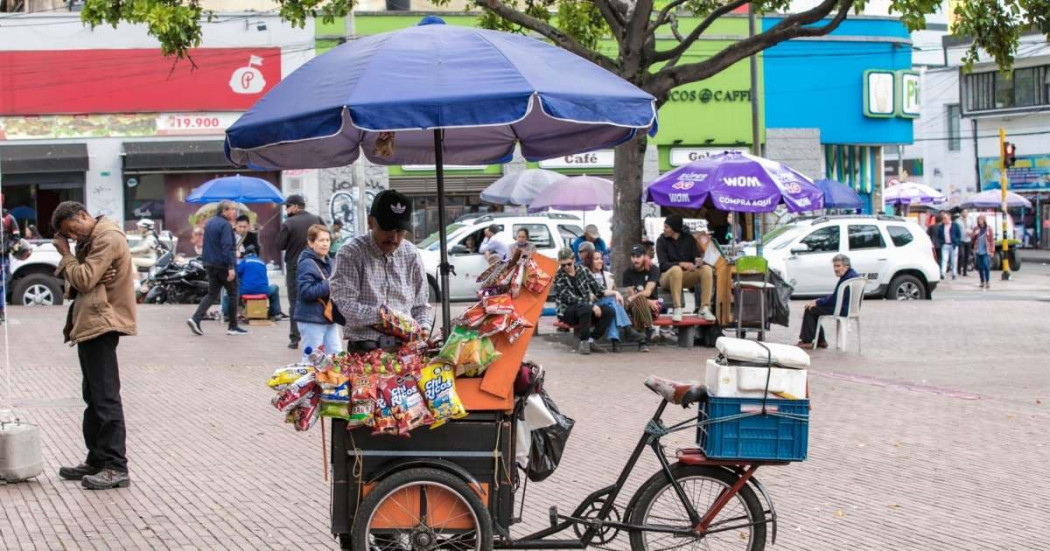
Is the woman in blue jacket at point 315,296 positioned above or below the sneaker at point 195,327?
above

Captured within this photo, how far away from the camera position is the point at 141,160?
97.8ft

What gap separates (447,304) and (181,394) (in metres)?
6.21

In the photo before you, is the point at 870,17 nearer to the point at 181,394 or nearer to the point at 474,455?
the point at 181,394

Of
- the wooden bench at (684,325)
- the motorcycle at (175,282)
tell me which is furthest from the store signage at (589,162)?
the wooden bench at (684,325)

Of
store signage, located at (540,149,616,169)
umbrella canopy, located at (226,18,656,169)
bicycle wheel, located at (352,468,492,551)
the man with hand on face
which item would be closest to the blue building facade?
store signage, located at (540,149,616,169)

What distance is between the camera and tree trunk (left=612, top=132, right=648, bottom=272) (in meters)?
17.0

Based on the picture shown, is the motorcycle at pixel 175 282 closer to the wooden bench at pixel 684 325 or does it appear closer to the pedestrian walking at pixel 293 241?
the pedestrian walking at pixel 293 241

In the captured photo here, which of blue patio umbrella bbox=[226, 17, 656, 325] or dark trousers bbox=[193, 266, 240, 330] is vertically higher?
blue patio umbrella bbox=[226, 17, 656, 325]

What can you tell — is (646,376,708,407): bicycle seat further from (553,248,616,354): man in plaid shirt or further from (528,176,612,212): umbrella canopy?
(528,176,612,212): umbrella canopy

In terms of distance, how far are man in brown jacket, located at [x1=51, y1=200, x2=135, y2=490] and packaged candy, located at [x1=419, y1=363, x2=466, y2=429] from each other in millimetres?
2913

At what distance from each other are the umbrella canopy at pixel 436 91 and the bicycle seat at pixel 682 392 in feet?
3.90

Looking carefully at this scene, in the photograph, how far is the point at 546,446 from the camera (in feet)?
19.0

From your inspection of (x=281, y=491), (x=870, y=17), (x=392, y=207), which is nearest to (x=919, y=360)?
(x=281, y=491)

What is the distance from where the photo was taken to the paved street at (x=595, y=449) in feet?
22.7
